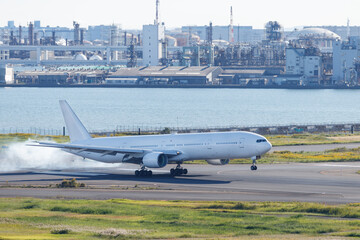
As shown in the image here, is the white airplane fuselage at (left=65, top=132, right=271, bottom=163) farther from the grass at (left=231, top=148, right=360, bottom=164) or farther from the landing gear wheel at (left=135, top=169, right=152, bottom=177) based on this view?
the grass at (left=231, top=148, right=360, bottom=164)

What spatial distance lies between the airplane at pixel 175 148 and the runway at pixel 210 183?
171cm

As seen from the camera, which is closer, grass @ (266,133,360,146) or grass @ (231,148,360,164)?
grass @ (231,148,360,164)

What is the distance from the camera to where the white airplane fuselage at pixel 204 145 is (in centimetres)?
7169

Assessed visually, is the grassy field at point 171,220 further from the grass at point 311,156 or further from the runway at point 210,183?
the grass at point 311,156

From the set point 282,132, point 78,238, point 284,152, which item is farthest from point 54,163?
point 282,132

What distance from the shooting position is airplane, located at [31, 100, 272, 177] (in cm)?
7181

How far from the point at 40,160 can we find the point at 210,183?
26905mm

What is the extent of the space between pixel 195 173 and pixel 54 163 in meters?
18.7

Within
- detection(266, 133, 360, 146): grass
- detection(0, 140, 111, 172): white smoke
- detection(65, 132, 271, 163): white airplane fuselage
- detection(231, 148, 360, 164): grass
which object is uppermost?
detection(65, 132, 271, 163): white airplane fuselage

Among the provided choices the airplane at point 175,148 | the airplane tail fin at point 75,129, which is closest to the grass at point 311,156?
the airplane at point 175,148

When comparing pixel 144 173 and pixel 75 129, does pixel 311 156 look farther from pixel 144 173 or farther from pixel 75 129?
pixel 75 129

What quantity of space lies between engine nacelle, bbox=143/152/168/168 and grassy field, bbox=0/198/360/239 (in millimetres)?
17810

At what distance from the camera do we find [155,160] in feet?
238

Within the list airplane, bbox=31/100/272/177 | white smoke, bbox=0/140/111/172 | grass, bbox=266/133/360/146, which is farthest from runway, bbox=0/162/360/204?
grass, bbox=266/133/360/146
